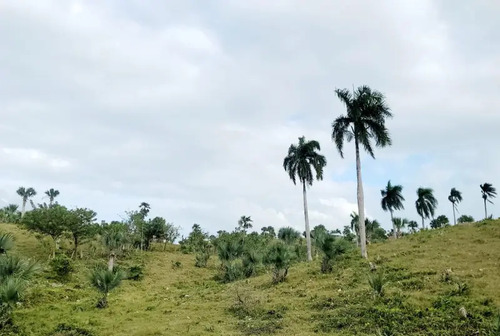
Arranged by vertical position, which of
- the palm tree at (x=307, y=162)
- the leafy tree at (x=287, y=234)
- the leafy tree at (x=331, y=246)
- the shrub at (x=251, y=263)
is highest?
the palm tree at (x=307, y=162)

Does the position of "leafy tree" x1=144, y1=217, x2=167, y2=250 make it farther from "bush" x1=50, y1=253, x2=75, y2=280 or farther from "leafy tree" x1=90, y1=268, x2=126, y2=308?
"leafy tree" x1=90, y1=268, x2=126, y2=308

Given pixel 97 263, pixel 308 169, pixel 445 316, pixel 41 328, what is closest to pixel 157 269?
pixel 97 263

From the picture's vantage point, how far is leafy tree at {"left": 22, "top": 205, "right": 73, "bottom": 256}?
162ft

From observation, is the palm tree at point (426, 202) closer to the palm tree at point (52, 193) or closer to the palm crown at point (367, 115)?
the palm crown at point (367, 115)

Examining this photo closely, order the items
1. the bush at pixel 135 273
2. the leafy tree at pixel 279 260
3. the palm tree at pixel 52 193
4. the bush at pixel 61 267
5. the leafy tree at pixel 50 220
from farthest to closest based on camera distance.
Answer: the palm tree at pixel 52 193, the leafy tree at pixel 50 220, the bush at pixel 135 273, the bush at pixel 61 267, the leafy tree at pixel 279 260

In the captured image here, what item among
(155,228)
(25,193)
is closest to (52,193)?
(25,193)

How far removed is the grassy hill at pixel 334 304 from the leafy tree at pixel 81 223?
1747cm

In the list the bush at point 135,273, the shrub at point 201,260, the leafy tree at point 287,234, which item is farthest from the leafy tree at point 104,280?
the leafy tree at point 287,234

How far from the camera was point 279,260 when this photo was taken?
29.0 m

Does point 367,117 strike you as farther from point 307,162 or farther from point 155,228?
point 155,228

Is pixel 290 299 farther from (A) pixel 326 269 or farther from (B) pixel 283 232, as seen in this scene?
(B) pixel 283 232

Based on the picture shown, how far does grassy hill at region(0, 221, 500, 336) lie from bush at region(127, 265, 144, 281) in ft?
30.3

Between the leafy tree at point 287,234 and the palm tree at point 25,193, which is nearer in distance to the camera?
the leafy tree at point 287,234

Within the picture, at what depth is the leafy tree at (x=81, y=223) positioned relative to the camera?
1976 inches
